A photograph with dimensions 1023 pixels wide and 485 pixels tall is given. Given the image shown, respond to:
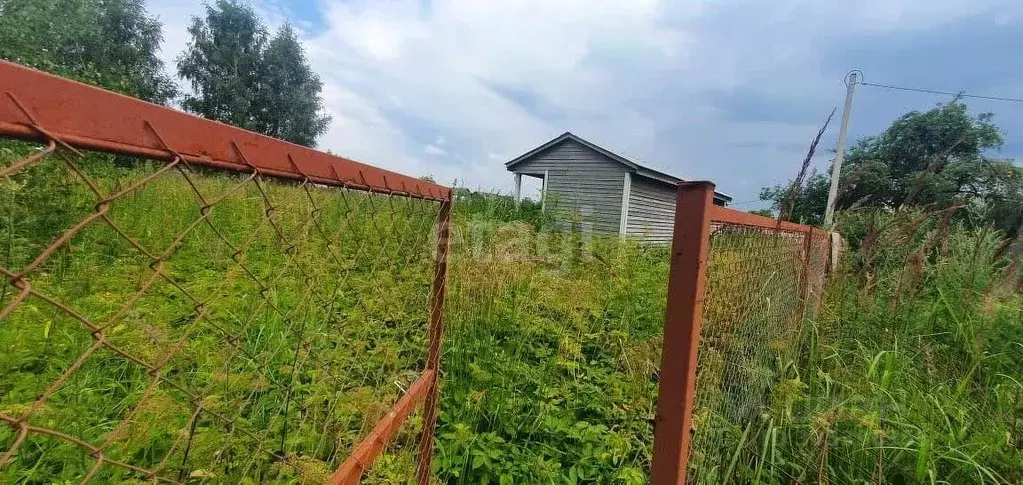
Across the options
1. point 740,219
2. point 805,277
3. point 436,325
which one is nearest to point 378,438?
point 436,325

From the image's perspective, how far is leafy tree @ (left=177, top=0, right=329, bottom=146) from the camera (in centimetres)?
2295

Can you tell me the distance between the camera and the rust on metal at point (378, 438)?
100 centimetres

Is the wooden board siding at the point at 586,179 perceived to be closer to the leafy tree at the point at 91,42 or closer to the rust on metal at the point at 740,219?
the rust on metal at the point at 740,219

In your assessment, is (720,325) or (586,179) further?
(586,179)

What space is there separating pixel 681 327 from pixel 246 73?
2885cm

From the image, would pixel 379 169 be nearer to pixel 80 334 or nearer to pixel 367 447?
pixel 367 447

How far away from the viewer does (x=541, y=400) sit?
2283 millimetres

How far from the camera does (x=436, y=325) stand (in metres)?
→ 1.62

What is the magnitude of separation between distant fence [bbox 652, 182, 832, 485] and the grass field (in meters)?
0.03

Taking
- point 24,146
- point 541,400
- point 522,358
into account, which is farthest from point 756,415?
point 24,146

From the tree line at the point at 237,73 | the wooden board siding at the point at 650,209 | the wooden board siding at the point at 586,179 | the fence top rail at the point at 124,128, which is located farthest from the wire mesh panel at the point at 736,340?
the tree line at the point at 237,73

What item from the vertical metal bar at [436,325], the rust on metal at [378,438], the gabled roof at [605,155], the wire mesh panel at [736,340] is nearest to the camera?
the rust on metal at [378,438]

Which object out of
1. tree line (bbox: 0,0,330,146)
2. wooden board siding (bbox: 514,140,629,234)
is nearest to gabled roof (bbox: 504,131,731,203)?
wooden board siding (bbox: 514,140,629,234)

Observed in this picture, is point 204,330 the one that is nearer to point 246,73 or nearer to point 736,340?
point 736,340
